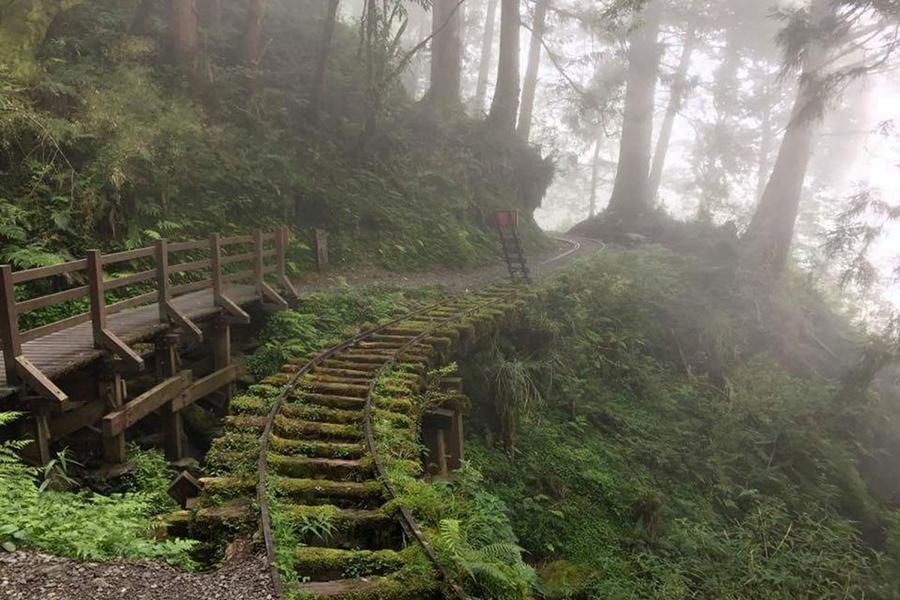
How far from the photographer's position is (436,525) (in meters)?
4.60

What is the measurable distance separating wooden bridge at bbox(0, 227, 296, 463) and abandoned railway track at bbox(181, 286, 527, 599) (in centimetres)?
131

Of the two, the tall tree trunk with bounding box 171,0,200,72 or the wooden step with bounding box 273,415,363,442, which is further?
the tall tree trunk with bounding box 171,0,200,72

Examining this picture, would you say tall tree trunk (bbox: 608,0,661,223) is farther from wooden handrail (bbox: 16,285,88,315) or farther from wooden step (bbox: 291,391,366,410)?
wooden handrail (bbox: 16,285,88,315)

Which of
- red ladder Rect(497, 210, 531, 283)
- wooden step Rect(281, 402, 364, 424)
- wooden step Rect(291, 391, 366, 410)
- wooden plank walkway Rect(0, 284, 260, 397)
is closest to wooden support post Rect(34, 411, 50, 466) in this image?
wooden plank walkway Rect(0, 284, 260, 397)

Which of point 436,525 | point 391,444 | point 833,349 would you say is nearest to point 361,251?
point 391,444

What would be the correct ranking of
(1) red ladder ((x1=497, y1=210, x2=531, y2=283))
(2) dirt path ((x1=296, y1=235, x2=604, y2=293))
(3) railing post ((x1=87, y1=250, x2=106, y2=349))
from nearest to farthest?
1. (3) railing post ((x1=87, y1=250, x2=106, y2=349))
2. (2) dirt path ((x1=296, y1=235, x2=604, y2=293))
3. (1) red ladder ((x1=497, y1=210, x2=531, y2=283))

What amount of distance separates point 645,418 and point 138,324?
944 cm

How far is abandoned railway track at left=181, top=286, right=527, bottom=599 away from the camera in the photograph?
13.0 ft

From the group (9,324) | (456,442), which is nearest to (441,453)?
(456,442)

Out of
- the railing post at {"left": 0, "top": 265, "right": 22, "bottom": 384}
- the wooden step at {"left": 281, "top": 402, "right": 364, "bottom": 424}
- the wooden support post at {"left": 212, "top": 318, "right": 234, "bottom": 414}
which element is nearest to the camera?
the railing post at {"left": 0, "top": 265, "right": 22, "bottom": 384}

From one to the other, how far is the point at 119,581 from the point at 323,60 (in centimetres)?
1486

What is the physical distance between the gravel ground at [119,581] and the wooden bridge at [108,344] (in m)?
2.42

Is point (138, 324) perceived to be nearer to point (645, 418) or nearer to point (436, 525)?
point (436, 525)

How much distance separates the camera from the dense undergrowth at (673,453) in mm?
7844
